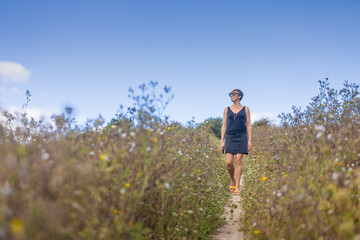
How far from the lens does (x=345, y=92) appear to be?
624 centimetres

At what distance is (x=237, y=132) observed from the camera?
635cm

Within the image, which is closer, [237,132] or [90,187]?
[90,187]

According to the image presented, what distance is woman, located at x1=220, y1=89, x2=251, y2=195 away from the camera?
20.6 ft

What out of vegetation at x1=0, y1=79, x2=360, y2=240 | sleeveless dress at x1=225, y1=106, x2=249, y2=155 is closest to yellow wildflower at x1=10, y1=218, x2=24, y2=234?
vegetation at x1=0, y1=79, x2=360, y2=240

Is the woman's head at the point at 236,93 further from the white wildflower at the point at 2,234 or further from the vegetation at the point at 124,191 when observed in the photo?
the white wildflower at the point at 2,234

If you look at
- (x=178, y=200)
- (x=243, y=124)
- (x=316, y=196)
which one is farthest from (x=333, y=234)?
(x=243, y=124)

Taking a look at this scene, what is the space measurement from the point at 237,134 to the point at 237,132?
48mm

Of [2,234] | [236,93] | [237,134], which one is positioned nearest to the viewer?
[2,234]

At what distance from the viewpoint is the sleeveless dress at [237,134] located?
625 centimetres

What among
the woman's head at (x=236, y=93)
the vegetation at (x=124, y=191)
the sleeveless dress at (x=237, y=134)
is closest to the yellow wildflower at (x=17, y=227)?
the vegetation at (x=124, y=191)

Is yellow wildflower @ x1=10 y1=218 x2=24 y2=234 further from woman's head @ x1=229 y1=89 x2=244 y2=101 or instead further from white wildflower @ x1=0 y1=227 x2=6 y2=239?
woman's head @ x1=229 y1=89 x2=244 y2=101

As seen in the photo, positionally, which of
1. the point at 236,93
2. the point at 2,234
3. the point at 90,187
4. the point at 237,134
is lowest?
the point at 2,234

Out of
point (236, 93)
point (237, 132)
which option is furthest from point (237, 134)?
point (236, 93)

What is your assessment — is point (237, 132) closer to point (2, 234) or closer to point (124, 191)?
point (124, 191)
